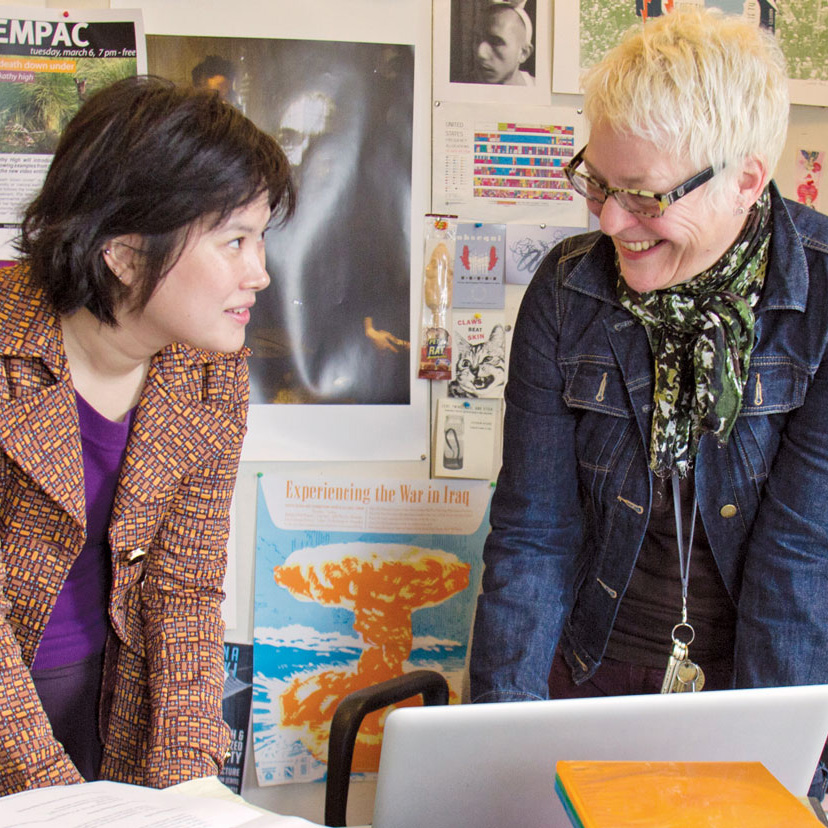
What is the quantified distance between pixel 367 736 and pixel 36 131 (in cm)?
140

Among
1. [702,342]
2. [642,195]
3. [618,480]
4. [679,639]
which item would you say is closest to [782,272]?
[702,342]

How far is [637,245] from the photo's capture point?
42.1 inches

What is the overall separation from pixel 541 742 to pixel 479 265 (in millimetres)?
1198

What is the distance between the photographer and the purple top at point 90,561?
112 cm

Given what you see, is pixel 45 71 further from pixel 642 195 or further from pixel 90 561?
pixel 642 195

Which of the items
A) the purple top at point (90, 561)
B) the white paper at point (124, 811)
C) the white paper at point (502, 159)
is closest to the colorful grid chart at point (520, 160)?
the white paper at point (502, 159)

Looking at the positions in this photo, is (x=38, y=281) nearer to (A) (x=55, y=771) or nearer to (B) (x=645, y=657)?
(A) (x=55, y=771)

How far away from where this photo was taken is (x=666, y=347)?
1158mm

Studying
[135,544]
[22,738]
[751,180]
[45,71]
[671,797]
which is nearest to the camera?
[671,797]

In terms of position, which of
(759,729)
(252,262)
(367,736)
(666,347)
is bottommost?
(367,736)

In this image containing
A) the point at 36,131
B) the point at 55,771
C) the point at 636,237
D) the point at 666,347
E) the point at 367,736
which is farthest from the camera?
the point at 367,736

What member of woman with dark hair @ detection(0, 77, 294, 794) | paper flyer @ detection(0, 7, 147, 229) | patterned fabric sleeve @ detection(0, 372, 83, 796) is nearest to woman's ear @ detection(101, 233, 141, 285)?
woman with dark hair @ detection(0, 77, 294, 794)

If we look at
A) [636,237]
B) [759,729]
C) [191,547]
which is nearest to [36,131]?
[191,547]

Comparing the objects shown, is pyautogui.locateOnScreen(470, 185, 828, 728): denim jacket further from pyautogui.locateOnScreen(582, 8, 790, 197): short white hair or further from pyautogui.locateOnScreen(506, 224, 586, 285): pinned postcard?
pyautogui.locateOnScreen(506, 224, 586, 285): pinned postcard
